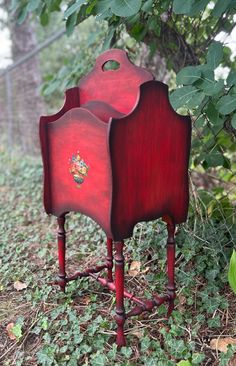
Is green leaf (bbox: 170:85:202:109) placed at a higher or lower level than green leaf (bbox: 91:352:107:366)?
higher

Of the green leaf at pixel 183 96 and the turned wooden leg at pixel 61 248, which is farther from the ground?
the green leaf at pixel 183 96

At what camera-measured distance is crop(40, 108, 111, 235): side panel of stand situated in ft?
5.08

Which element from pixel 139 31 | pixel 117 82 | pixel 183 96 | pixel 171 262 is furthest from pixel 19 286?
pixel 139 31

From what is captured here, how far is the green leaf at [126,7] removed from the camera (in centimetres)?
158

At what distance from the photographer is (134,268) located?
7.54ft

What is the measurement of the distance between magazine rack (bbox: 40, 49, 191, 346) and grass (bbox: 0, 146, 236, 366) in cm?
12

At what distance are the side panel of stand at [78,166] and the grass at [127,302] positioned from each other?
20.7 inches

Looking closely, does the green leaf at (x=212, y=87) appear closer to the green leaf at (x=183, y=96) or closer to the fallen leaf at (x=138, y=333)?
the green leaf at (x=183, y=96)

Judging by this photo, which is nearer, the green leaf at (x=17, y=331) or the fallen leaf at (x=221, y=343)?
the fallen leaf at (x=221, y=343)

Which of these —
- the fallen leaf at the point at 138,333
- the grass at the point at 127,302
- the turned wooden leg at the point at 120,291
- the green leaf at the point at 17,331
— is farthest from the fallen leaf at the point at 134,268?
the green leaf at the point at 17,331

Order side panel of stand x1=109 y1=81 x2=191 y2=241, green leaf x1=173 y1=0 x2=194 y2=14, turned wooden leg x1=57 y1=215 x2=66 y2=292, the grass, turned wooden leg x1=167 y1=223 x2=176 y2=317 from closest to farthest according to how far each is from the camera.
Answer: side panel of stand x1=109 y1=81 x2=191 y2=241 → green leaf x1=173 y1=0 x2=194 y2=14 → the grass → turned wooden leg x1=167 y1=223 x2=176 y2=317 → turned wooden leg x1=57 y1=215 x2=66 y2=292

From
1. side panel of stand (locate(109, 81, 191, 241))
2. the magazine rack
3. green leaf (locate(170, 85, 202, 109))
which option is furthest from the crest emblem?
green leaf (locate(170, 85, 202, 109))

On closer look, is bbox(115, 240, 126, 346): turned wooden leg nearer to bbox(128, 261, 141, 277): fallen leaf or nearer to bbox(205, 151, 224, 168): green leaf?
bbox(128, 261, 141, 277): fallen leaf

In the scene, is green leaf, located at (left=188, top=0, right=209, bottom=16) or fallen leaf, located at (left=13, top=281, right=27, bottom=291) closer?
green leaf, located at (left=188, top=0, right=209, bottom=16)
